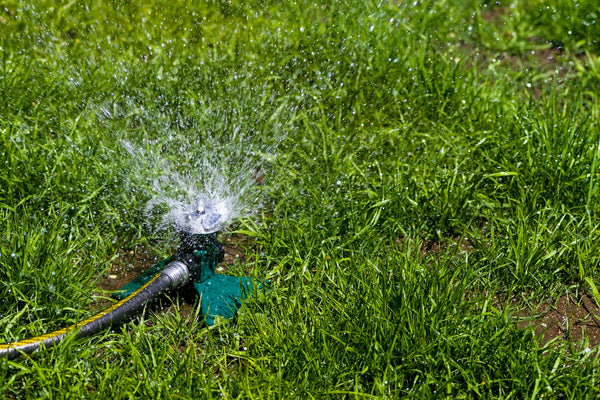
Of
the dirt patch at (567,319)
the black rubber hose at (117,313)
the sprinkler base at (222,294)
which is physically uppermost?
the black rubber hose at (117,313)

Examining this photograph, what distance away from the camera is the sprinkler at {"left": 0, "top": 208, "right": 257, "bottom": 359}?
90.7 inches

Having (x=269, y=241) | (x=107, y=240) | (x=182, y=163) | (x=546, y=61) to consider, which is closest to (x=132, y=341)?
(x=107, y=240)

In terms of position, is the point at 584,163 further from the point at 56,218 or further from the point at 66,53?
the point at 66,53

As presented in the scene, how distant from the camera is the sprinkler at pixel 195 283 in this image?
2303 millimetres

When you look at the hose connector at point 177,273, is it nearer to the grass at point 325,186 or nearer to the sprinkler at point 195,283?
the sprinkler at point 195,283

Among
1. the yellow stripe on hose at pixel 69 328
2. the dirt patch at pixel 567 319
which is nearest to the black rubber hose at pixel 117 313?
the yellow stripe on hose at pixel 69 328

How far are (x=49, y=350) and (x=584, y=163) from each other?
233 centimetres

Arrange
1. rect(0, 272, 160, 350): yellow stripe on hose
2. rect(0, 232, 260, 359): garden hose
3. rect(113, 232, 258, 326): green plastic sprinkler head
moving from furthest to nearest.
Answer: rect(113, 232, 258, 326): green plastic sprinkler head, rect(0, 232, 260, 359): garden hose, rect(0, 272, 160, 350): yellow stripe on hose

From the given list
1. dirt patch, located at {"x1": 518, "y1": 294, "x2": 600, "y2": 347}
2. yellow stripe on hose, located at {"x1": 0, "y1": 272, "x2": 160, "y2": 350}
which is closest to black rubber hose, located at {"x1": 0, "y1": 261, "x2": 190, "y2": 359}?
yellow stripe on hose, located at {"x1": 0, "y1": 272, "x2": 160, "y2": 350}

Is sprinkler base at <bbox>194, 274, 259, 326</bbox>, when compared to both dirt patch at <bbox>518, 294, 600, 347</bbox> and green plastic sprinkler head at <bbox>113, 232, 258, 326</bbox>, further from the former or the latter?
dirt patch at <bbox>518, 294, 600, 347</bbox>

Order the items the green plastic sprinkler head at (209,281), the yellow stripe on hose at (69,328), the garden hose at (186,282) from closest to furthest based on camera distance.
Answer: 1. the yellow stripe on hose at (69,328)
2. the garden hose at (186,282)
3. the green plastic sprinkler head at (209,281)

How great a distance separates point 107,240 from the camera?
2.68m

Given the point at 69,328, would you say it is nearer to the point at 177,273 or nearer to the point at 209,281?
the point at 177,273

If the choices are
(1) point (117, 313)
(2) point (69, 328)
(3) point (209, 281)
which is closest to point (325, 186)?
(3) point (209, 281)
